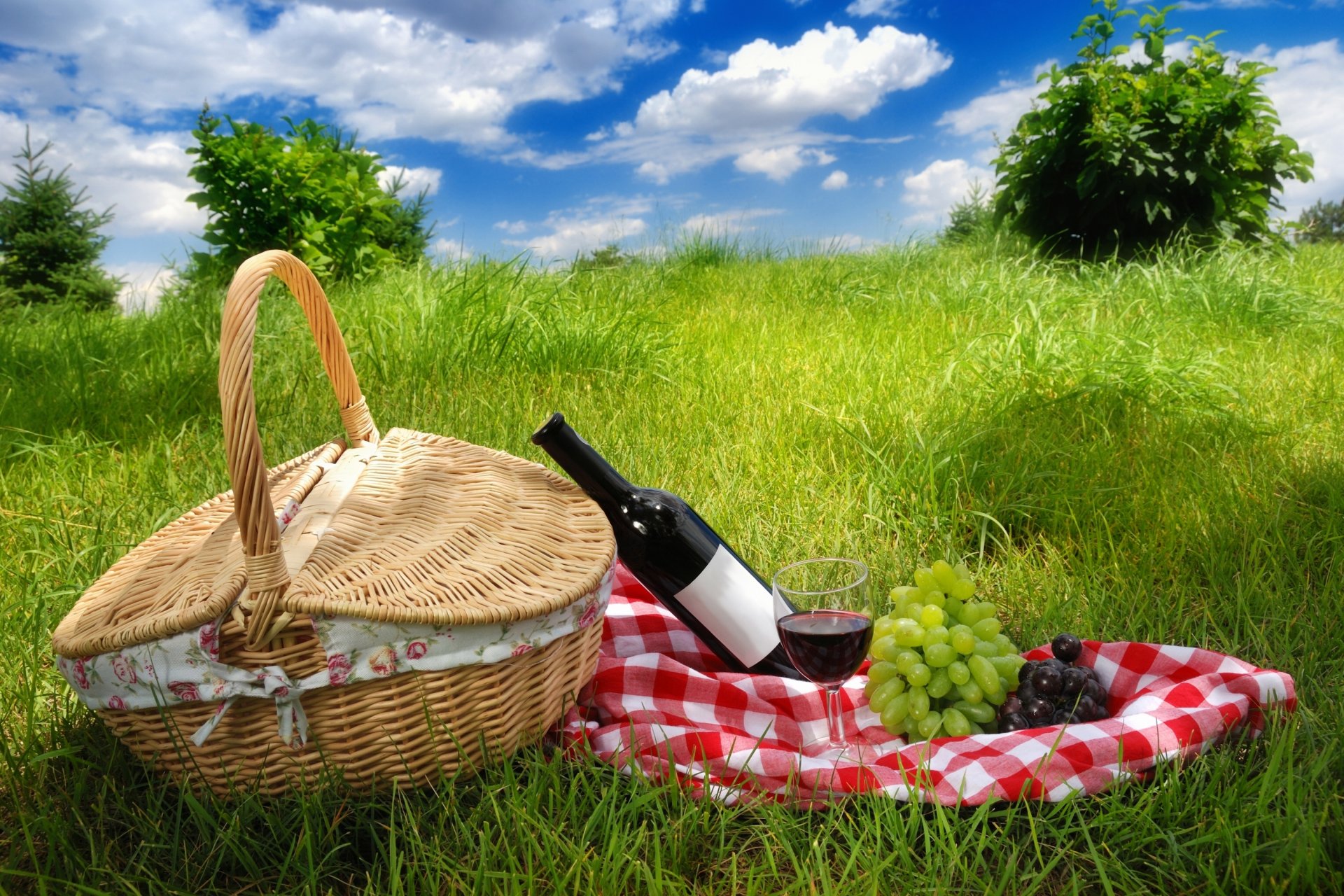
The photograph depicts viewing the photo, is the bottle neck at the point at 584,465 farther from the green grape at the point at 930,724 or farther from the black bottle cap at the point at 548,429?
the green grape at the point at 930,724

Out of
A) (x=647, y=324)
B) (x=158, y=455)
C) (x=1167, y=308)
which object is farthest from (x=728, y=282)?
(x=158, y=455)

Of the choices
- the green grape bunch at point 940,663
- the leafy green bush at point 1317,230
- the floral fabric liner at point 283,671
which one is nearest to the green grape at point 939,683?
the green grape bunch at point 940,663

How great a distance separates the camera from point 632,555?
2.12m

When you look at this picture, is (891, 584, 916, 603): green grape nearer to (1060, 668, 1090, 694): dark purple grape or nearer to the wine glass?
the wine glass

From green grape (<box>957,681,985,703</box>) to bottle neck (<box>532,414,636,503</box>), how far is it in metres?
0.82

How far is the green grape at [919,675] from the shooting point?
173cm

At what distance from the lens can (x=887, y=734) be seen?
183 cm

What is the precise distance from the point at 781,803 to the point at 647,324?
3478mm

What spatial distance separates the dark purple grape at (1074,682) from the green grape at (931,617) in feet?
0.85

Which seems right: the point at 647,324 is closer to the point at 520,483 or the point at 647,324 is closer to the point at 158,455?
the point at 158,455

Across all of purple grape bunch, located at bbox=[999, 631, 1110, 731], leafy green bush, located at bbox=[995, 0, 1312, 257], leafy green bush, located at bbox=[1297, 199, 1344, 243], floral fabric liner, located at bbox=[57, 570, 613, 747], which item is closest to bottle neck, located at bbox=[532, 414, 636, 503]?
floral fabric liner, located at bbox=[57, 570, 613, 747]

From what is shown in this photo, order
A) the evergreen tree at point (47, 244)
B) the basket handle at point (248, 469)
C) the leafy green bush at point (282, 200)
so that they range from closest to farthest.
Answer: the basket handle at point (248, 469) < the leafy green bush at point (282, 200) < the evergreen tree at point (47, 244)

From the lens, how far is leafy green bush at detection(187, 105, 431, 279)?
20.3 feet

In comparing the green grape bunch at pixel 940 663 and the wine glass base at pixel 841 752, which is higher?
the green grape bunch at pixel 940 663
